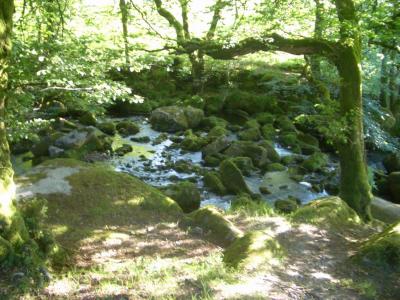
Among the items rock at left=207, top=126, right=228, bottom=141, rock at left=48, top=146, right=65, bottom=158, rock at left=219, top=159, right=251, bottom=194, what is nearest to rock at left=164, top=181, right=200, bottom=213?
rock at left=219, top=159, right=251, bottom=194

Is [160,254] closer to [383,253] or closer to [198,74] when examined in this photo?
[383,253]

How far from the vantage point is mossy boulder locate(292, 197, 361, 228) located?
300 inches

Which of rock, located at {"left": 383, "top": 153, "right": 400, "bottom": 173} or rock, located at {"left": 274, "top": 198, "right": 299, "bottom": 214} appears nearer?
rock, located at {"left": 274, "top": 198, "right": 299, "bottom": 214}

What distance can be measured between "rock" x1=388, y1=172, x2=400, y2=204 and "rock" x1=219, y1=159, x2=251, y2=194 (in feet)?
18.0

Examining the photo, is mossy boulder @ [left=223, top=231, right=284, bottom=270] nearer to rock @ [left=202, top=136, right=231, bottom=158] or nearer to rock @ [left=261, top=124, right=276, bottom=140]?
rock @ [left=202, top=136, right=231, bottom=158]

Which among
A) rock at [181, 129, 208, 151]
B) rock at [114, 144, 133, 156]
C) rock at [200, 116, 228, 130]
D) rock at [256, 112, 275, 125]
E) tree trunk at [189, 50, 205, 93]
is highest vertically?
tree trunk at [189, 50, 205, 93]

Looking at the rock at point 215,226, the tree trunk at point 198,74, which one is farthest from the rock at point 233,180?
the tree trunk at point 198,74

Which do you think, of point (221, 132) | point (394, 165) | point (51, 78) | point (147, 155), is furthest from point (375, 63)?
point (51, 78)

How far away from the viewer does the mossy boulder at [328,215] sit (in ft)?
25.0

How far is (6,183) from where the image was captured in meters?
4.56

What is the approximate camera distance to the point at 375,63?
14.5 meters

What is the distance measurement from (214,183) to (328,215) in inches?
209

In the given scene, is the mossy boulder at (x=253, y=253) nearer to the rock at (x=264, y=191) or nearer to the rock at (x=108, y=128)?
the rock at (x=264, y=191)

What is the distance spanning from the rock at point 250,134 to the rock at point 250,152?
1467mm
